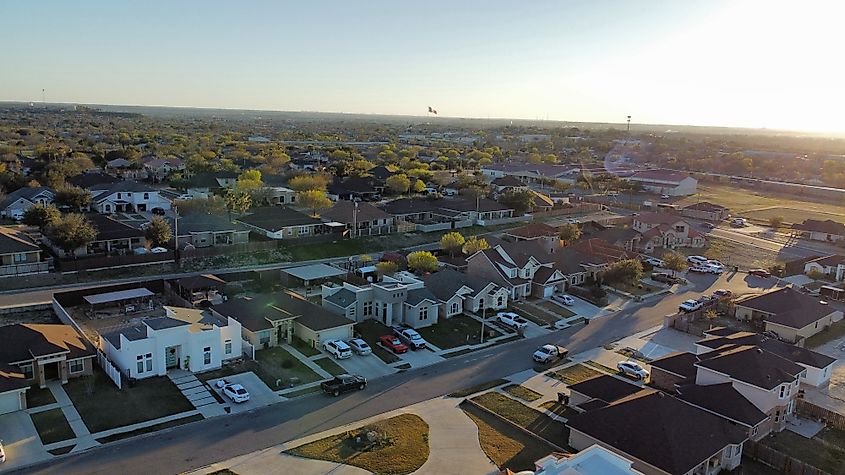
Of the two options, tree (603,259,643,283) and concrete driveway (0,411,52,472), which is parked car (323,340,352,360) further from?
tree (603,259,643,283)

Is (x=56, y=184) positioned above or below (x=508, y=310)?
above

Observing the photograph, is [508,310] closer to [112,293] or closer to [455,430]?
[455,430]

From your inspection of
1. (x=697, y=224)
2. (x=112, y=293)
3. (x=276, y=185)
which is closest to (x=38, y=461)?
(x=112, y=293)

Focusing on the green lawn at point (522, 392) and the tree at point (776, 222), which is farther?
the tree at point (776, 222)

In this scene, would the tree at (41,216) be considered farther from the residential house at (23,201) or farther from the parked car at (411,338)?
the parked car at (411,338)

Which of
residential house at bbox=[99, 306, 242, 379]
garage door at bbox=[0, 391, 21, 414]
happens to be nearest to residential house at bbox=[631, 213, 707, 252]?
residential house at bbox=[99, 306, 242, 379]

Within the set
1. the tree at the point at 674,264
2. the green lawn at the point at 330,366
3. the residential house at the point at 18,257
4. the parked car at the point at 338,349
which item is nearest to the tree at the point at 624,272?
the tree at the point at 674,264
